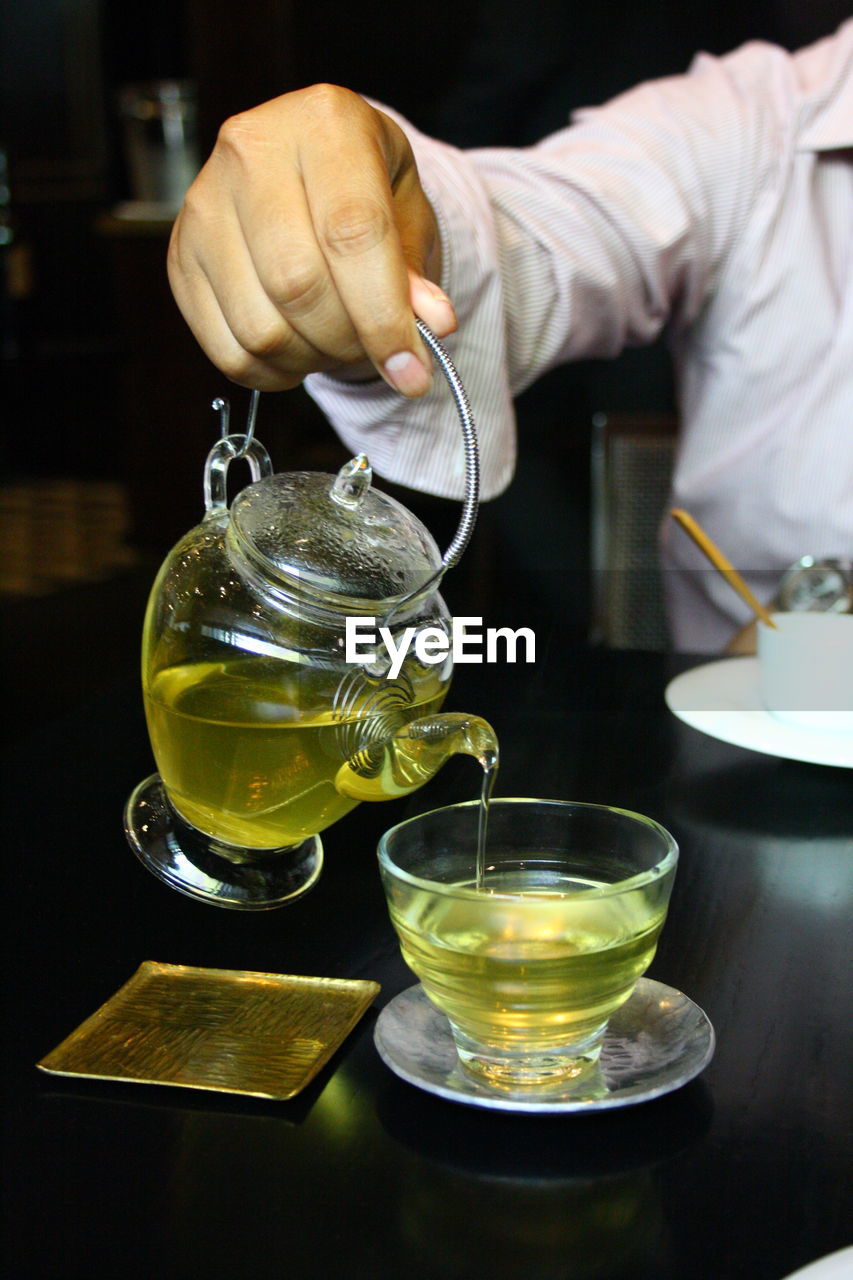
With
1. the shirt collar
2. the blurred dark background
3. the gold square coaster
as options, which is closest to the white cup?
the gold square coaster

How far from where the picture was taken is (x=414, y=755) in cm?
37

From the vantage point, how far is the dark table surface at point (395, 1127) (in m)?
0.27

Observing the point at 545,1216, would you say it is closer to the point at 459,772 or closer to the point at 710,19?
the point at 459,772

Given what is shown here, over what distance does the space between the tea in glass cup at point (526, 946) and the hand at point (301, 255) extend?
0.51 ft

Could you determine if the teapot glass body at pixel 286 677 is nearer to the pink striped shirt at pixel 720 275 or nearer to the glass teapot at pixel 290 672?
the glass teapot at pixel 290 672

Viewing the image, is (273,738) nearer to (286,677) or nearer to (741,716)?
(286,677)

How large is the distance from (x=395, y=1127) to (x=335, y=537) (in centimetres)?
16

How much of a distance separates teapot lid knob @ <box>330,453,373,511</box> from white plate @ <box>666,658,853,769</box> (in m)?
0.23

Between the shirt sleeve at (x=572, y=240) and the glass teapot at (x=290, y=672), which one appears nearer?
the glass teapot at (x=290, y=672)

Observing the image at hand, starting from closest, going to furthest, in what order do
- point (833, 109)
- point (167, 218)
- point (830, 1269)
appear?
point (830, 1269) → point (833, 109) → point (167, 218)

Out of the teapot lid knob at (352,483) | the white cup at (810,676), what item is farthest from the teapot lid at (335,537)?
the white cup at (810,676)

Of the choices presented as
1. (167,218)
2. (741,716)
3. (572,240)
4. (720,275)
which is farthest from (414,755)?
(167,218)

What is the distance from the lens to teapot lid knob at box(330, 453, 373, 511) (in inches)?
15.6

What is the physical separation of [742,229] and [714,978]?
29.6 inches
